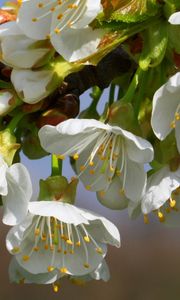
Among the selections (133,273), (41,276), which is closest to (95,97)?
(41,276)

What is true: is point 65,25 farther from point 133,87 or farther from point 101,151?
point 101,151

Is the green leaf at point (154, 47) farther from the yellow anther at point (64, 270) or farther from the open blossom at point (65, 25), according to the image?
the yellow anther at point (64, 270)

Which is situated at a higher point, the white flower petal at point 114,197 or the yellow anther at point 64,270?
the white flower petal at point 114,197

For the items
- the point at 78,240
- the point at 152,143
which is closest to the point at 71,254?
the point at 78,240

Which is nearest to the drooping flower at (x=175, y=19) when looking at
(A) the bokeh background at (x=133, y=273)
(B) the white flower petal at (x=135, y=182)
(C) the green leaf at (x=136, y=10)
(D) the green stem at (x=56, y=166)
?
(C) the green leaf at (x=136, y=10)

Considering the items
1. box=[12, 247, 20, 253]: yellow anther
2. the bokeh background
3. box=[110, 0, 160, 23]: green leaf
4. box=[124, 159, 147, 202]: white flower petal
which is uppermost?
box=[110, 0, 160, 23]: green leaf

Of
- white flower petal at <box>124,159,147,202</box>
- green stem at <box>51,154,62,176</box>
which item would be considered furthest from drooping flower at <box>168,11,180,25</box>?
green stem at <box>51,154,62,176</box>

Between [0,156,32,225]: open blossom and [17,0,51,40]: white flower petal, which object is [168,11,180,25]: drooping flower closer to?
[17,0,51,40]: white flower petal
